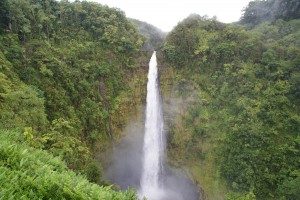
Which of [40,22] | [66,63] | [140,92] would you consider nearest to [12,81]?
[66,63]

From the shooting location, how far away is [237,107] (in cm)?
2183

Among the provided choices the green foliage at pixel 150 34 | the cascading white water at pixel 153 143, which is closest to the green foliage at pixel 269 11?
the green foliage at pixel 150 34

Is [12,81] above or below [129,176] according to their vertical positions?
above

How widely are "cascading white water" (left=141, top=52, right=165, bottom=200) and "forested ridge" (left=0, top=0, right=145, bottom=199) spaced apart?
177 centimetres

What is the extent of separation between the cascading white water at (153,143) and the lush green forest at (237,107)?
5.02 feet

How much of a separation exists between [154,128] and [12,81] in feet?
44.8

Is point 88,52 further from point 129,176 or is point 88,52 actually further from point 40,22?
point 129,176

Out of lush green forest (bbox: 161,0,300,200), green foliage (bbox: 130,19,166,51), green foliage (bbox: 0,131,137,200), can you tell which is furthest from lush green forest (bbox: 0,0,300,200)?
green foliage (bbox: 0,131,137,200)

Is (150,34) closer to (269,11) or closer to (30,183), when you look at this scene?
(269,11)

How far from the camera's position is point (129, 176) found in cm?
2378

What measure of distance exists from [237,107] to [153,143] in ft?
28.4

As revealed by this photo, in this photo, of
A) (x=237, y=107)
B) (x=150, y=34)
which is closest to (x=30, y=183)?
(x=237, y=107)

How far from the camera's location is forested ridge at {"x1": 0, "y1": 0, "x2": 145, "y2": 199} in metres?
14.5

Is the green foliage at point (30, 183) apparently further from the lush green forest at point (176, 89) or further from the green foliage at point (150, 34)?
the green foliage at point (150, 34)
